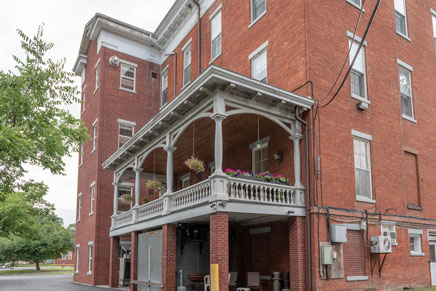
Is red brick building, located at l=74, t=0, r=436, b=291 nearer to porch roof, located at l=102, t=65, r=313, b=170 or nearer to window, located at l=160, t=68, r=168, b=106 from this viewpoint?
porch roof, located at l=102, t=65, r=313, b=170

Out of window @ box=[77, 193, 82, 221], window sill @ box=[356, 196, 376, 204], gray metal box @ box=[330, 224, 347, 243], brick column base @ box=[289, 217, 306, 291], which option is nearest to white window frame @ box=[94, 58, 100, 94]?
window @ box=[77, 193, 82, 221]

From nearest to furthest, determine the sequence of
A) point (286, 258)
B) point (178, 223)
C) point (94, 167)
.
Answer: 1. point (286, 258)
2. point (178, 223)
3. point (94, 167)

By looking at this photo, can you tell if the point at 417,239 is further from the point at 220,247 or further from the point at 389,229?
the point at 220,247

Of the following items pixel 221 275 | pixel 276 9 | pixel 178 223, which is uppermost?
pixel 276 9

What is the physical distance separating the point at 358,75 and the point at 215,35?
7.44 m

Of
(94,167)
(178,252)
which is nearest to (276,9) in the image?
(178,252)

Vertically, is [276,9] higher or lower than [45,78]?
higher

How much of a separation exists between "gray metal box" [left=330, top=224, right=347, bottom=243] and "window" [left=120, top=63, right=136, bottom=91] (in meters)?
17.0

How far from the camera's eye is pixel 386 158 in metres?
15.5

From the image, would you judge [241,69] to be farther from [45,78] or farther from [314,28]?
[45,78]

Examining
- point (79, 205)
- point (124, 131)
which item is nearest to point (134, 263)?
point (124, 131)

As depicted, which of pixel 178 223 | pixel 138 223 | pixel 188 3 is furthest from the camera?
pixel 188 3

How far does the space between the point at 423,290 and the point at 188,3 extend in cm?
1699

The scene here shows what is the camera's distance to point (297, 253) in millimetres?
12523
